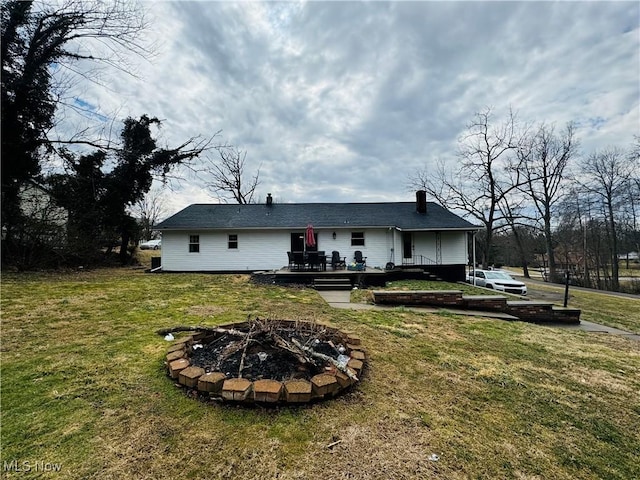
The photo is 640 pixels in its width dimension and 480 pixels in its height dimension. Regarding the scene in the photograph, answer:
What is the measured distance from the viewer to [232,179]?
27547 millimetres

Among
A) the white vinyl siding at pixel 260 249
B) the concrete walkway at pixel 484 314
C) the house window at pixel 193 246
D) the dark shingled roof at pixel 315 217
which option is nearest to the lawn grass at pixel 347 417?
the concrete walkway at pixel 484 314

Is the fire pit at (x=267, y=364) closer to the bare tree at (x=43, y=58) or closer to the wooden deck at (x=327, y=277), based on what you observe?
the wooden deck at (x=327, y=277)

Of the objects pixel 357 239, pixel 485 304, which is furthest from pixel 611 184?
pixel 485 304

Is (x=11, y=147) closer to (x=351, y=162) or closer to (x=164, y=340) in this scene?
(x=164, y=340)

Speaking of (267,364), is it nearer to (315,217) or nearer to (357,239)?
(357,239)

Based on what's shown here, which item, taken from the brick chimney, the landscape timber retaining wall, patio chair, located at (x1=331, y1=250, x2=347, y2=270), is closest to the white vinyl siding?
patio chair, located at (x1=331, y1=250, x2=347, y2=270)

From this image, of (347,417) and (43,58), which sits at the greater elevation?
(43,58)

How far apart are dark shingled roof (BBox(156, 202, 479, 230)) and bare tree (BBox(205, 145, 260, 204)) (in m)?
10.6

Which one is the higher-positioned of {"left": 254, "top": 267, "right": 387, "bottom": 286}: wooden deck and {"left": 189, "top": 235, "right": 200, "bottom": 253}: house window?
{"left": 189, "top": 235, "right": 200, "bottom": 253}: house window

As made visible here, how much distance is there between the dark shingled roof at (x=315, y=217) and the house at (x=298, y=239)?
5 centimetres

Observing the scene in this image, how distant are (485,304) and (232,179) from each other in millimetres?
25196

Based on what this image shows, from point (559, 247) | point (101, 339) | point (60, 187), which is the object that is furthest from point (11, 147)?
point (559, 247)

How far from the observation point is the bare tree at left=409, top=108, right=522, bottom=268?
2233 cm

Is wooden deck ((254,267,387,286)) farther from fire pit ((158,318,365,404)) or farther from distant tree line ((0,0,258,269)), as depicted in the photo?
distant tree line ((0,0,258,269))
